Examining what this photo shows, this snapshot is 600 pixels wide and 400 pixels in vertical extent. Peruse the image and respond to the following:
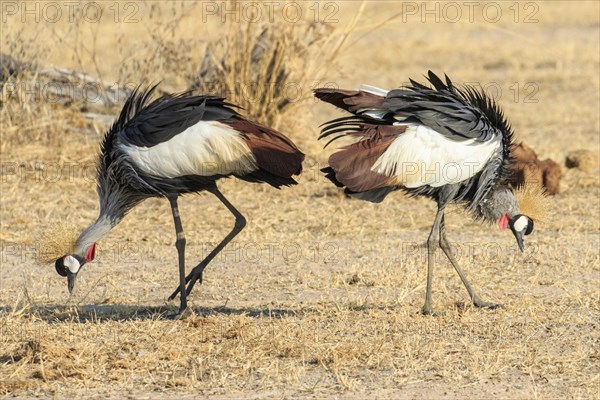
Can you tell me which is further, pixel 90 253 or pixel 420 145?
pixel 90 253

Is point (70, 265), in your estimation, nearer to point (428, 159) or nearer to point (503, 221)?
point (428, 159)

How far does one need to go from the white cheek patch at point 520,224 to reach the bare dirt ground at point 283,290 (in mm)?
417

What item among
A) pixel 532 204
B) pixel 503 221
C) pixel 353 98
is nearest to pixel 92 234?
pixel 353 98

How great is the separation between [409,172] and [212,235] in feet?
8.55

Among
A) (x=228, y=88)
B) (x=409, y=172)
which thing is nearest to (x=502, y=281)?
(x=409, y=172)

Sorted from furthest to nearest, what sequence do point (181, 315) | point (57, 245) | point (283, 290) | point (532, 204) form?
1. point (283, 290)
2. point (532, 204)
3. point (57, 245)
4. point (181, 315)

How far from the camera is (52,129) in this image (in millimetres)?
9789

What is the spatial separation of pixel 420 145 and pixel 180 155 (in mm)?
1267

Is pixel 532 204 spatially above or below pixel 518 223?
above

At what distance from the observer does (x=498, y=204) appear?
6.04 m

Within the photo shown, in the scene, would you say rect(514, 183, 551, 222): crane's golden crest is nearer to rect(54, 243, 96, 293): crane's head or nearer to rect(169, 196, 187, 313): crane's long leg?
rect(169, 196, 187, 313): crane's long leg

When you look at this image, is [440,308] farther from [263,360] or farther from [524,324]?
[263,360]

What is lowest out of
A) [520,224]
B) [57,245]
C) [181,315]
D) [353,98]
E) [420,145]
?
[181,315]

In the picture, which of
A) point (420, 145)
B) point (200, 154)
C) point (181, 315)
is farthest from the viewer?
point (181, 315)
